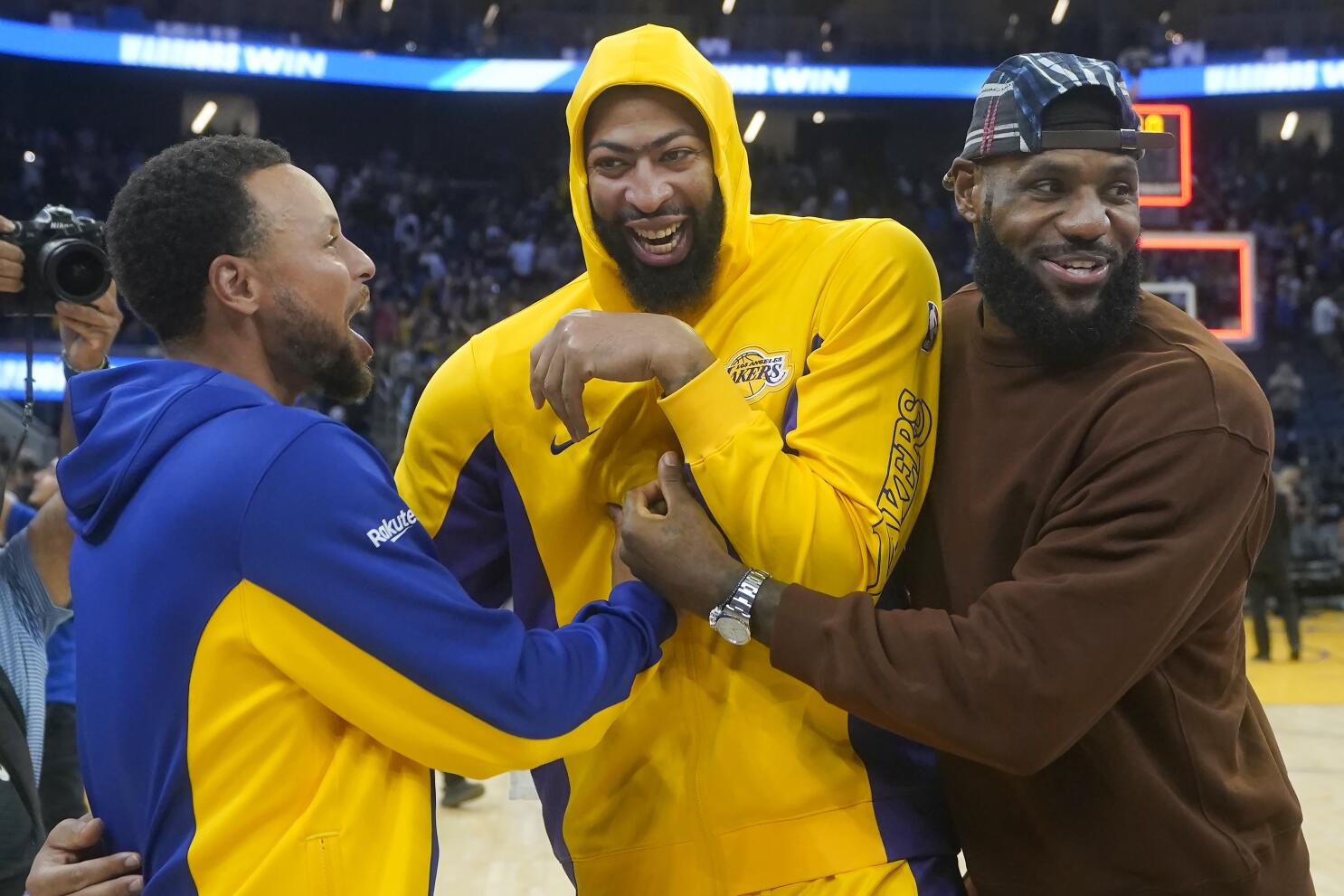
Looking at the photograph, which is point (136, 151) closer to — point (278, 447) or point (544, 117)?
point (544, 117)

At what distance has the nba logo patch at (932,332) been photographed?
2.08m

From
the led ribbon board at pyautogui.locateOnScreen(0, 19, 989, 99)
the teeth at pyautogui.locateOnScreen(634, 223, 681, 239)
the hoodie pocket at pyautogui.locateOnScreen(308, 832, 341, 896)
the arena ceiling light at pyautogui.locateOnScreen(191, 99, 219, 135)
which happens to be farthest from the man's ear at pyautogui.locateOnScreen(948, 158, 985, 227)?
the arena ceiling light at pyautogui.locateOnScreen(191, 99, 219, 135)

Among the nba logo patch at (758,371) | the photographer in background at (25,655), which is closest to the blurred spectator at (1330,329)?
the photographer in background at (25,655)

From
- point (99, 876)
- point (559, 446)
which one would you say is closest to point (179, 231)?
point (559, 446)

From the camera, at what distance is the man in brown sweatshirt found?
177cm

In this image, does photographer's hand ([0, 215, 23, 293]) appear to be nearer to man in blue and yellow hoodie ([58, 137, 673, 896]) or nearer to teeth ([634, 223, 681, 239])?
man in blue and yellow hoodie ([58, 137, 673, 896])

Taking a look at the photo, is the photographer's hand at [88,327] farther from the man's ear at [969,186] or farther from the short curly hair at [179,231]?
the man's ear at [969,186]

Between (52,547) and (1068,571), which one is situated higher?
(1068,571)

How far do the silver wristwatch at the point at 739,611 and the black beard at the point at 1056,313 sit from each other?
60 cm

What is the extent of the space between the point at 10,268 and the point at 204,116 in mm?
20077

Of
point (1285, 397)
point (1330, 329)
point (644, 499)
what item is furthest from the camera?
point (1330, 329)

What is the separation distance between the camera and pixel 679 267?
7.06ft

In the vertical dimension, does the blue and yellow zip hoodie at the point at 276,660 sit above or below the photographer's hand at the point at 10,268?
below

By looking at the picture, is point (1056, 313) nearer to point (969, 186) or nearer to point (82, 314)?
point (969, 186)
